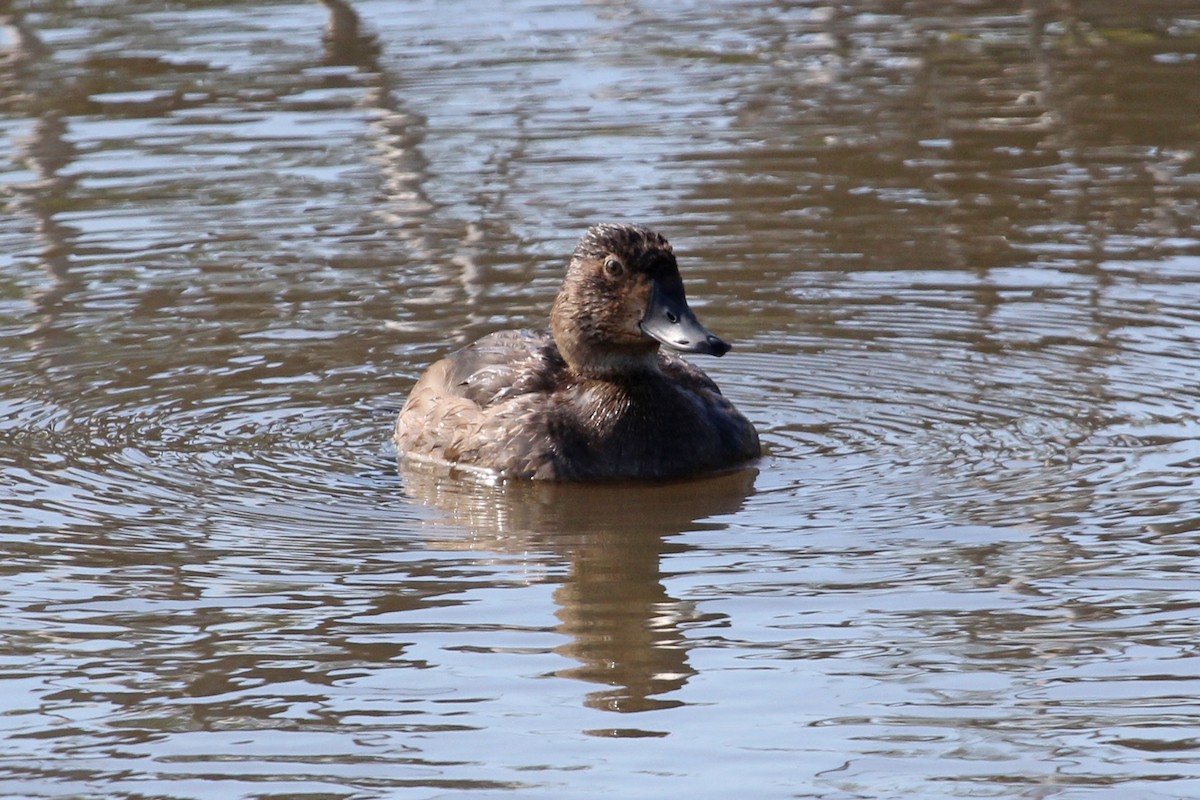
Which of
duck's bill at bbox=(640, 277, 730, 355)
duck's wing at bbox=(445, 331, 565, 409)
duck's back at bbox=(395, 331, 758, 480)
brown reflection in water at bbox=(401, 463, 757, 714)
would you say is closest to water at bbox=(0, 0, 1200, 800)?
brown reflection in water at bbox=(401, 463, 757, 714)

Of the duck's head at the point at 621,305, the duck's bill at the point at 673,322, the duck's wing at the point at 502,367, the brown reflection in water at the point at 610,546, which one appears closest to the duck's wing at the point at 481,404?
the duck's wing at the point at 502,367

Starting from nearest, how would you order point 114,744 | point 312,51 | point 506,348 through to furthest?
point 114,744, point 506,348, point 312,51

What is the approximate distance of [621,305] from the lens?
916 centimetres

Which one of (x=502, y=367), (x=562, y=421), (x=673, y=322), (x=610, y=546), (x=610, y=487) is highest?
(x=673, y=322)

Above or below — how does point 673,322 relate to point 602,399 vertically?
above

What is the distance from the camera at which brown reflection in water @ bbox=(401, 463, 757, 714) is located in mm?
6660

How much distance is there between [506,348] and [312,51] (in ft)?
30.4

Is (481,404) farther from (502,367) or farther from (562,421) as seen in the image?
(562,421)

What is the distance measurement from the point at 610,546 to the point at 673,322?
1.30 meters

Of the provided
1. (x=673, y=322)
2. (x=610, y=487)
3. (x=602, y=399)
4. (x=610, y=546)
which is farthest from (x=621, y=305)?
(x=610, y=546)

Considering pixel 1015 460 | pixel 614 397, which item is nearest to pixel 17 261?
pixel 614 397

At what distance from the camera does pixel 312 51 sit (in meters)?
18.4

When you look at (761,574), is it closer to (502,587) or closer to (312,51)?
(502,587)

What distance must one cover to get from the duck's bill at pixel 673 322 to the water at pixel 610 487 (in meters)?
0.69
